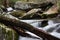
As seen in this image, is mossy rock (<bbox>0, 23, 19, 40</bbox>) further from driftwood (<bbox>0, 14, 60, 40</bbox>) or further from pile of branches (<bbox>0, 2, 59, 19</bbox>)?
pile of branches (<bbox>0, 2, 59, 19</bbox>)

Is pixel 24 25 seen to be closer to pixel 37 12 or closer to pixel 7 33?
pixel 7 33

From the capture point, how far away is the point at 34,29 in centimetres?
393

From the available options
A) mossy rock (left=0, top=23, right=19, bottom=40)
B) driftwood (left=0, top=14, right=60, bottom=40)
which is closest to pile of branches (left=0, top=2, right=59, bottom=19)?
driftwood (left=0, top=14, right=60, bottom=40)

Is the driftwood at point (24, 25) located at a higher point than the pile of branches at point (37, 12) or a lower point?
lower

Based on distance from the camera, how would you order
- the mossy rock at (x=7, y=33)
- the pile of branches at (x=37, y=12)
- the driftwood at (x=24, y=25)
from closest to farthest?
the driftwood at (x=24, y=25)
the mossy rock at (x=7, y=33)
the pile of branches at (x=37, y=12)

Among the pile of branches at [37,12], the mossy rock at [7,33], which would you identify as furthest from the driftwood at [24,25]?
the pile of branches at [37,12]

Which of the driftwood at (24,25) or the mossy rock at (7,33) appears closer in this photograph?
the driftwood at (24,25)

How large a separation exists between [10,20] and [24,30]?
40cm

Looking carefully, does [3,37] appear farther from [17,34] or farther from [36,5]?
[36,5]

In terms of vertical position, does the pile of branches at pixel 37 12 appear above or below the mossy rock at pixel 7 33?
above

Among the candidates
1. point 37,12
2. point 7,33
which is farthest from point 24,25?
point 37,12

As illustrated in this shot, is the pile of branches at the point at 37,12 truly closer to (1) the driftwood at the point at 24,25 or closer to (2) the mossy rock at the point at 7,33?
(1) the driftwood at the point at 24,25

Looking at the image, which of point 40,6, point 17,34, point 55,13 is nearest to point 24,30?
point 17,34

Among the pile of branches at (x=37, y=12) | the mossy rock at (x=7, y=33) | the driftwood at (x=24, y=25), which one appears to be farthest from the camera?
the pile of branches at (x=37, y=12)
